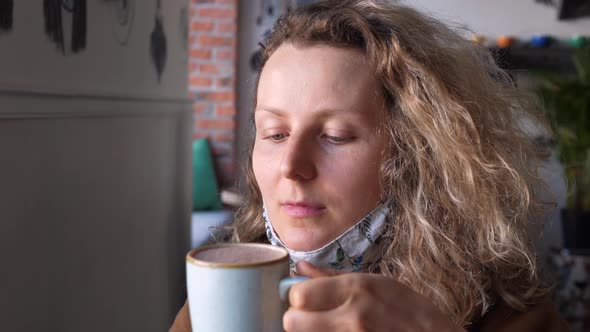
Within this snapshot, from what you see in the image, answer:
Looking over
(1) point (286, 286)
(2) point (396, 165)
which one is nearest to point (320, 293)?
(1) point (286, 286)

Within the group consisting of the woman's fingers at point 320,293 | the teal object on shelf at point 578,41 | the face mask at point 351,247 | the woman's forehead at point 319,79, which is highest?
the teal object on shelf at point 578,41

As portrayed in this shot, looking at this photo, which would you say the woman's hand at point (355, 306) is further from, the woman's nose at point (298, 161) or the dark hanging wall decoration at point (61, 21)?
the dark hanging wall decoration at point (61, 21)

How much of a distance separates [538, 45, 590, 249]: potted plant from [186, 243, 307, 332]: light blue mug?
317 cm

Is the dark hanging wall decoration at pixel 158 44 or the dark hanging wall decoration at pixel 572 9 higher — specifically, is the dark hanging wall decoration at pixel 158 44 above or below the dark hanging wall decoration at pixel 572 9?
below

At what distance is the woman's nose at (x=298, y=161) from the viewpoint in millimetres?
792

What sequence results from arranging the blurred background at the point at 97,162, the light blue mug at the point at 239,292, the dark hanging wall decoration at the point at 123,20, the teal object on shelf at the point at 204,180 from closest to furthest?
the light blue mug at the point at 239,292
the blurred background at the point at 97,162
the dark hanging wall decoration at the point at 123,20
the teal object on shelf at the point at 204,180

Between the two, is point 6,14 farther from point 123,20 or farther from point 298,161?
point 123,20

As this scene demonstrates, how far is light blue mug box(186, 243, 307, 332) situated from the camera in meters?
0.54

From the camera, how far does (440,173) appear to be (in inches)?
36.3

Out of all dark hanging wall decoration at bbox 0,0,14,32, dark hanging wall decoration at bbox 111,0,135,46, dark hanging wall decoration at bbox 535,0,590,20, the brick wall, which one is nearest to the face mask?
dark hanging wall decoration at bbox 0,0,14,32

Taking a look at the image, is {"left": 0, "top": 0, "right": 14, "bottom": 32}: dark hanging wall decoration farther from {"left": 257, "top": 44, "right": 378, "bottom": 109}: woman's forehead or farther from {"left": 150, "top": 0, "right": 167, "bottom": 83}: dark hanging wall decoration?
{"left": 150, "top": 0, "right": 167, "bottom": 83}: dark hanging wall decoration

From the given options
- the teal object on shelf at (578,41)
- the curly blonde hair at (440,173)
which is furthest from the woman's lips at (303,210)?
the teal object on shelf at (578,41)

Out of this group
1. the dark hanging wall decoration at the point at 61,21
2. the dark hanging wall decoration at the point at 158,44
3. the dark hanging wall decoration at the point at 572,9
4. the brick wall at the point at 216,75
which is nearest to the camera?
the dark hanging wall decoration at the point at 61,21

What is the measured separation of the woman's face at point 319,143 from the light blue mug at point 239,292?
25 cm
